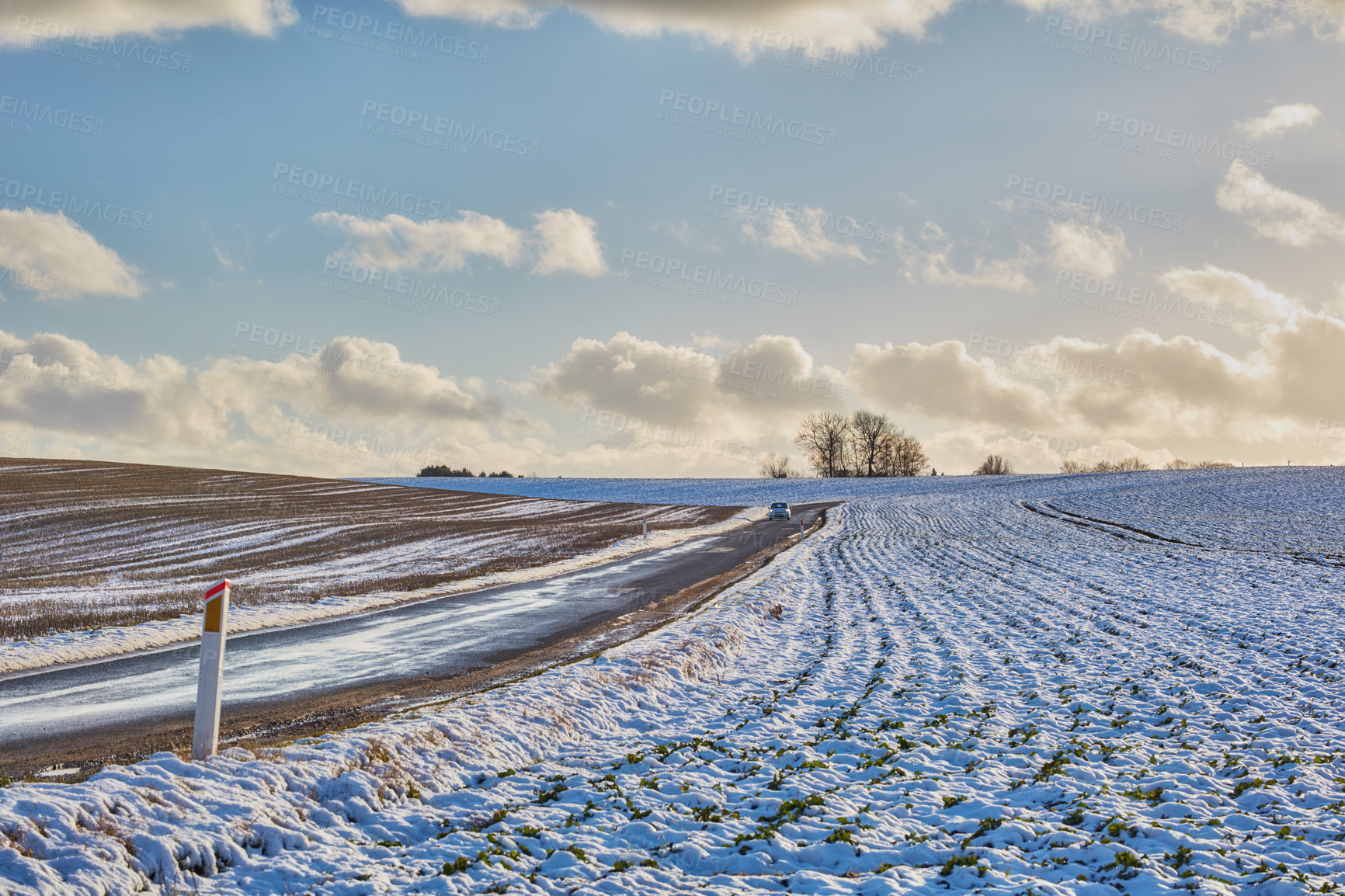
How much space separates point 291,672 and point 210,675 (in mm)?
5004

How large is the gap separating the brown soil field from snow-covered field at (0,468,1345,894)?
10916 millimetres

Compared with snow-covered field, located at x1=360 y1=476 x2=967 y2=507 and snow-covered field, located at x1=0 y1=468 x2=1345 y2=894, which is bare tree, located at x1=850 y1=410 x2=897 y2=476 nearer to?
snow-covered field, located at x1=360 y1=476 x2=967 y2=507

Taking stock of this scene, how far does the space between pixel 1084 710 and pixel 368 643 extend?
1188 cm

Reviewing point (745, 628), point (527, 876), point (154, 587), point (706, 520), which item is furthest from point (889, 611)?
point (706, 520)

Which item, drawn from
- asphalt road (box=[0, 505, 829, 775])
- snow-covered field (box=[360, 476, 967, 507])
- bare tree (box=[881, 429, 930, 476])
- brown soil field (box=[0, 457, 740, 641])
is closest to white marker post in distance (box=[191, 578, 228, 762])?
asphalt road (box=[0, 505, 829, 775])

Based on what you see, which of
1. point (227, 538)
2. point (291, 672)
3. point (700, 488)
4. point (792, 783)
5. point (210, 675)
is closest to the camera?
point (210, 675)

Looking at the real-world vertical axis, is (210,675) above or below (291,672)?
above

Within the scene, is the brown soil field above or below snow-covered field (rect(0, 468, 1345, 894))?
below

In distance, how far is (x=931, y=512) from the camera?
2221 inches

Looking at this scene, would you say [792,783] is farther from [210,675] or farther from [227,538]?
[227,538]

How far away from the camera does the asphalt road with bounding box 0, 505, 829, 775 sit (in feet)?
29.1

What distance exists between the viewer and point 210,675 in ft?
23.8

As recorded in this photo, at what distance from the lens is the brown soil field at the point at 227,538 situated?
63.0 feet

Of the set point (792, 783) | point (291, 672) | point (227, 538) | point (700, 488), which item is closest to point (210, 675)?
point (291, 672)
